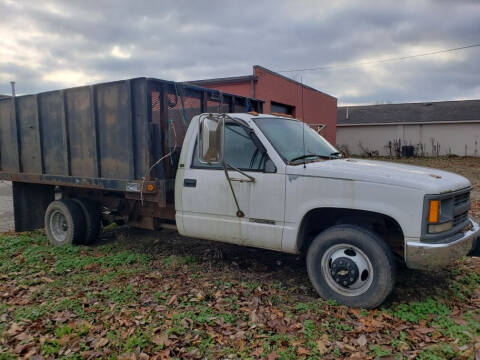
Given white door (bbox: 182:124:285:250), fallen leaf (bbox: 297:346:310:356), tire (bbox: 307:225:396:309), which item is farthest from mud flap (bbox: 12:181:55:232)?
fallen leaf (bbox: 297:346:310:356)

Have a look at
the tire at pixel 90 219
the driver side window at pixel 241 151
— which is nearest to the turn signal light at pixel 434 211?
the driver side window at pixel 241 151

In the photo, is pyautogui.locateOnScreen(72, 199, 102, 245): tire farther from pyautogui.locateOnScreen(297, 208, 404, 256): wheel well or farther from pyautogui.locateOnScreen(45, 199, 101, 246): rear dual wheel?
pyautogui.locateOnScreen(297, 208, 404, 256): wheel well

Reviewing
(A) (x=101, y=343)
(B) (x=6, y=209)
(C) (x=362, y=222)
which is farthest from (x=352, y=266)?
(B) (x=6, y=209)

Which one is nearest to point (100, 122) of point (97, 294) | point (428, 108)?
point (97, 294)

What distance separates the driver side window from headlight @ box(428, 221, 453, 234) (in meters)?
1.89

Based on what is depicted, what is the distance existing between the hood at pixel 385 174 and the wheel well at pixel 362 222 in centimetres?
41

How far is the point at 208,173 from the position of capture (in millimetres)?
4977

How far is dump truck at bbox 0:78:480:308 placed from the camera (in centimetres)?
399

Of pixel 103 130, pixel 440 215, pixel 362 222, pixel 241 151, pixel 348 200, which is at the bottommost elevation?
pixel 362 222

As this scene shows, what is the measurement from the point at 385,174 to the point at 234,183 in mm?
1732

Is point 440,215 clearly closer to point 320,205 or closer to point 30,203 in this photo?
point 320,205

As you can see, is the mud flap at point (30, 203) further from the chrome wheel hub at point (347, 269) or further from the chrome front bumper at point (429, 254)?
the chrome front bumper at point (429, 254)

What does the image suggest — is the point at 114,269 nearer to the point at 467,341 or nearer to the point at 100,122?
the point at 100,122

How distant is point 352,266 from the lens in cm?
415
